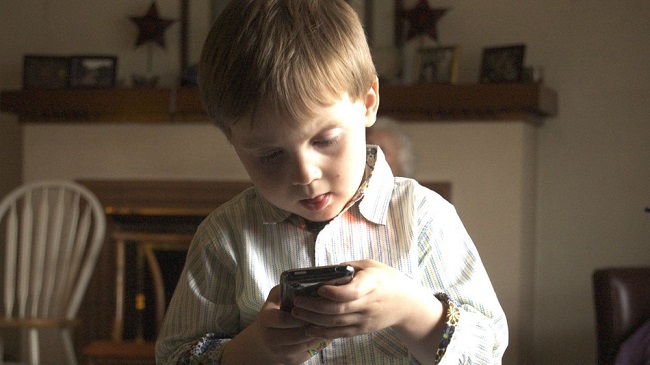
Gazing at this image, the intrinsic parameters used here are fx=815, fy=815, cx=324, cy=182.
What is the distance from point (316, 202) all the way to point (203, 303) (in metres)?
0.18

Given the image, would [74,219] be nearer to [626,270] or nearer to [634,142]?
[626,270]

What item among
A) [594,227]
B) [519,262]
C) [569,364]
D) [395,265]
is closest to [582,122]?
[594,227]

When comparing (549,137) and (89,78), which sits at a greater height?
(89,78)

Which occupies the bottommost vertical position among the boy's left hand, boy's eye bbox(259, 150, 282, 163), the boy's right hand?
the boy's right hand

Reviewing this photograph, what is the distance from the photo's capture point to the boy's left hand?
2.26 feet

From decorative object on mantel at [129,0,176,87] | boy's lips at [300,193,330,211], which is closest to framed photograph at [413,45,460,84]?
decorative object on mantel at [129,0,176,87]

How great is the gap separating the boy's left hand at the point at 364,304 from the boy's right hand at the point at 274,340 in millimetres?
15

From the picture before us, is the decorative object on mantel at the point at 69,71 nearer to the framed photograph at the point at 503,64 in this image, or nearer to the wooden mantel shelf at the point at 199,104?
the wooden mantel shelf at the point at 199,104

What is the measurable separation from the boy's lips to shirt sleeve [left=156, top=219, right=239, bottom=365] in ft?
0.39

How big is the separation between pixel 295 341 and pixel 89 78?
9.11 ft

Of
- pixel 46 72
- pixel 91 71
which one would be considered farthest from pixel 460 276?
pixel 46 72

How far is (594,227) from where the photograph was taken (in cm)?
312

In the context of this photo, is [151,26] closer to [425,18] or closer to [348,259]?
[425,18]

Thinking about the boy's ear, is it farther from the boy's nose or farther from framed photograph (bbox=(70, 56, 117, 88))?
framed photograph (bbox=(70, 56, 117, 88))
